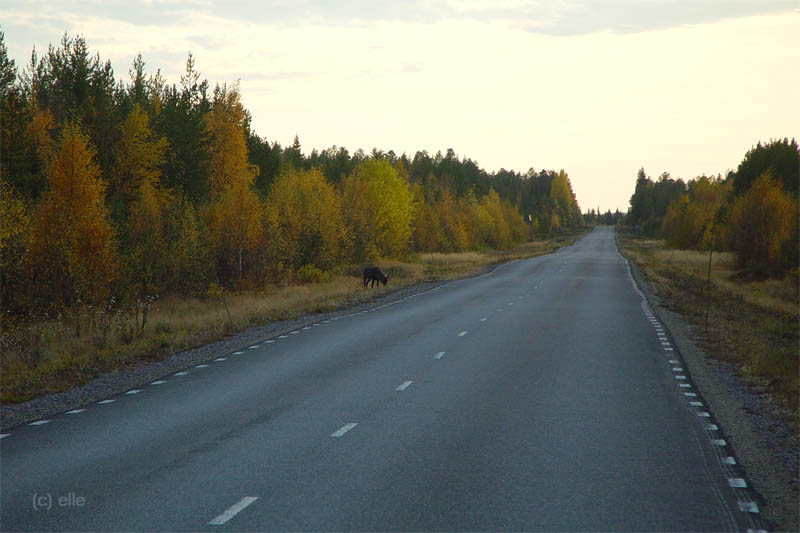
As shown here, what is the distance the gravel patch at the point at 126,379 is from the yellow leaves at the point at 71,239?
26.2ft

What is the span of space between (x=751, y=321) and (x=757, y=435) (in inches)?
768

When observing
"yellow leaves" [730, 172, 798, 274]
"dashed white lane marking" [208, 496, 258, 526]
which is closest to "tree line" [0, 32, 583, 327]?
"dashed white lane marking" [208, 496, 258, 526]

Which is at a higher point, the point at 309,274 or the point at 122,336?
the point at 122,336

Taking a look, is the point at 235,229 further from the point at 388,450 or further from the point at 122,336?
the point at 388,450

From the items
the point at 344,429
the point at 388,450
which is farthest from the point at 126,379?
the point at 388,450

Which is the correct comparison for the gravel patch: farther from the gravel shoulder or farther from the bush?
the bush

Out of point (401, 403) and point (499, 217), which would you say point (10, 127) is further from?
point (499, 217)

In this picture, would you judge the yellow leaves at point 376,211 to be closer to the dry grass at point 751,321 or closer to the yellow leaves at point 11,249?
the dry grass at point 751,321

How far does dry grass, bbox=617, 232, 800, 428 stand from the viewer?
14.9m

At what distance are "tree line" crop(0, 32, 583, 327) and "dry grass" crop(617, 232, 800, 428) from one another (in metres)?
17.5

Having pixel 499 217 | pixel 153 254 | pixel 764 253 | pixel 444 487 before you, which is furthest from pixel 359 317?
pixel 499 217

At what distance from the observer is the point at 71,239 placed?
27.1 metres

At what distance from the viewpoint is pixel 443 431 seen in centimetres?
980

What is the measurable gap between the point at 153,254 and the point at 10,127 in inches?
328
